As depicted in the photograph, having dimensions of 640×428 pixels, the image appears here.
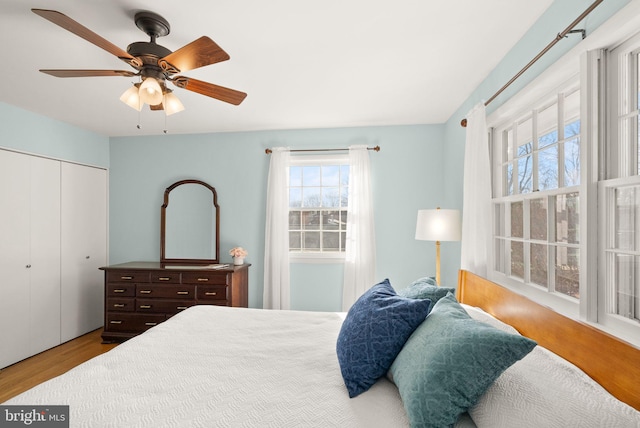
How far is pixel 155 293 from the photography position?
356 cm

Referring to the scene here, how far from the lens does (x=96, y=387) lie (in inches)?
52.3

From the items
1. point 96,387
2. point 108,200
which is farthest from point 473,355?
point 108,200

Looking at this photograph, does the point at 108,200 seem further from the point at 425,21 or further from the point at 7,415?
the point at 425,21

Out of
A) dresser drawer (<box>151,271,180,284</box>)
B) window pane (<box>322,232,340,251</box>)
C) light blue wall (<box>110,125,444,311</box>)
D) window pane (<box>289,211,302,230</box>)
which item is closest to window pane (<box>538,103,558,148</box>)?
light blue wall (<box>110,125,444,311</box>)

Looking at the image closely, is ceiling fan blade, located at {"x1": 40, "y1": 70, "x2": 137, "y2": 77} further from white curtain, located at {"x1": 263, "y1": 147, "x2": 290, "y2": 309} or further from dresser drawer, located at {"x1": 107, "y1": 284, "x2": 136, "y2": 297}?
dresser drawer, located at {"x1": 107, "y1": 284, "x2": 136, "y2": 297}

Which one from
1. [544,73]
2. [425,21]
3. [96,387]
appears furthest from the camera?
[425,21]

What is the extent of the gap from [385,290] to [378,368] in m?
0.46

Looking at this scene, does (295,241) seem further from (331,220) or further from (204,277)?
(204,277)

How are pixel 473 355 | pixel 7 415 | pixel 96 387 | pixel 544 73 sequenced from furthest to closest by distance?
pixel 544 73
pixel 96 387
pixel 7 415
pixel 473 355

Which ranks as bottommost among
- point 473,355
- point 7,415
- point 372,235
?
point 7,415

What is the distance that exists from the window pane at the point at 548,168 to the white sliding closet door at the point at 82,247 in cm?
460

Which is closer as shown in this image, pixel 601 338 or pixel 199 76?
pixel 601 338

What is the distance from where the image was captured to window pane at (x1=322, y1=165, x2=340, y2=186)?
155 inches

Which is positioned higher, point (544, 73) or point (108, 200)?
point (544, 73)
